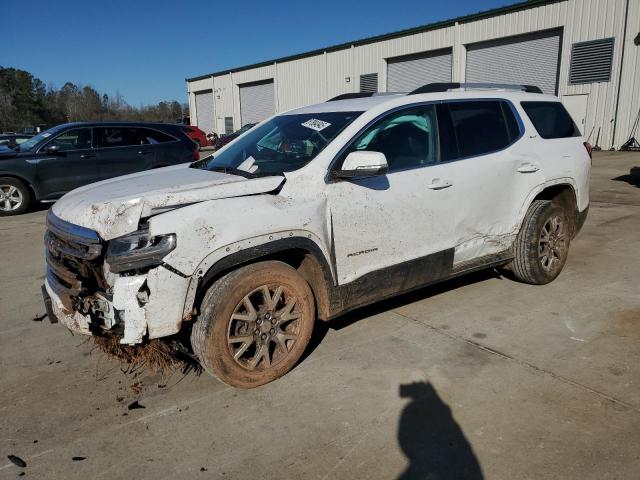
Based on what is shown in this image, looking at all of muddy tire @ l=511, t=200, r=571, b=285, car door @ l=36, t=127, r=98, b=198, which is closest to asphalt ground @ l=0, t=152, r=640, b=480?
muddy tire @ l=511, t=200, r=571, b=285

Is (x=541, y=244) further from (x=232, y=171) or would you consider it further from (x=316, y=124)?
(x=232, y=171)

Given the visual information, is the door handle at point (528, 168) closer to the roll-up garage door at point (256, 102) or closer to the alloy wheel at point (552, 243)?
the alloy wheel at point (552, 243)

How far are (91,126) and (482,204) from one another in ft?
28.3

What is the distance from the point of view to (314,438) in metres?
2.74

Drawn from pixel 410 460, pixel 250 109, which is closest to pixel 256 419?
pixel 410 460

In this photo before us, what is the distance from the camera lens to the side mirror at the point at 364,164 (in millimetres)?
3264

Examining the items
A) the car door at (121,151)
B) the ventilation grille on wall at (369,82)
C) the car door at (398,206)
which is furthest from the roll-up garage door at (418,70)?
the car door at (398,206)

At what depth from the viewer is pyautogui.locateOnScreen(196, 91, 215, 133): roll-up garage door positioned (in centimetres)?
4181

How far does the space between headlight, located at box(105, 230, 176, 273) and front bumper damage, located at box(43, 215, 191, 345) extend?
0.06 meters

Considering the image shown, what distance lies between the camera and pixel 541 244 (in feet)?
16.0

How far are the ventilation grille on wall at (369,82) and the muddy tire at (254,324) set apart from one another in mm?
24847

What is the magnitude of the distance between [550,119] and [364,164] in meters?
2.72

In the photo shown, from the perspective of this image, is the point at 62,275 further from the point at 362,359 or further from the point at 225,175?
the point at 362,359

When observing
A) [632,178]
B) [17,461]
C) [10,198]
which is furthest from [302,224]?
[632,178]
